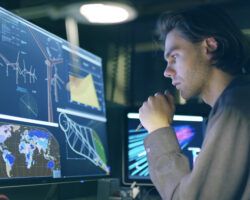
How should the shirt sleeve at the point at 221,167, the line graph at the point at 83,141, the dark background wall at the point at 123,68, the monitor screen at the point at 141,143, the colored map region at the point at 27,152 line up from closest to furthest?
the shirt sleeve at the point at 221,167, the colored map region at the point at 27,152, the line graph at the point at 83,141, the monitor screen at the point at 141,143, the dark background wall at the point at 123,68

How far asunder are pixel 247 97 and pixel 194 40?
242mm

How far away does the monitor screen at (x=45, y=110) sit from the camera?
1.15 metres

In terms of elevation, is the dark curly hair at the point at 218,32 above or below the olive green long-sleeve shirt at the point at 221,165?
above

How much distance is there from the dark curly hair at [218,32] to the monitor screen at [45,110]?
0.43 m

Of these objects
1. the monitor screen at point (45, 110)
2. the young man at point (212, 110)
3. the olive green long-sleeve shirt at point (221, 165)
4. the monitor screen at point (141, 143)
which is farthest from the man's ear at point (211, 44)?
the monitor screen at point (141, 143)

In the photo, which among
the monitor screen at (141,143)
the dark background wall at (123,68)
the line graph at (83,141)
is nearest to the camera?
the line graph at (83,141)

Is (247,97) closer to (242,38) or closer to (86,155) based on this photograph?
(242,38)

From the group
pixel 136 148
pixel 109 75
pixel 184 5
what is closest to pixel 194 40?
pixel 184 5

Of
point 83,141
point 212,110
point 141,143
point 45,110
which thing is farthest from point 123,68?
point 212,110

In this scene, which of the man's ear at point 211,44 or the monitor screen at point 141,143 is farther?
the monitor screen at point 141,143

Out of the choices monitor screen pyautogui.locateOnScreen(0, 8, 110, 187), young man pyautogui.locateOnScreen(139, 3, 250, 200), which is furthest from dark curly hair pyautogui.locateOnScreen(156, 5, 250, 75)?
monitor screen pyautogui.locateOnScreen(0, 8, 110, 187)

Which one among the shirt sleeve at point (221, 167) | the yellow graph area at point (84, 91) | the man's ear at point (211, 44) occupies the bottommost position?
the shirt sleeve at point (221, 167)

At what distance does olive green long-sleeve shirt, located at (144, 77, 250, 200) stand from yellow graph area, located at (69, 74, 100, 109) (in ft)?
2.08

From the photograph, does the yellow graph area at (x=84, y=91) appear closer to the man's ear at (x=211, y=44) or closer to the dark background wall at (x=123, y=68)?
the dark background wall at (x=123, y=68)
